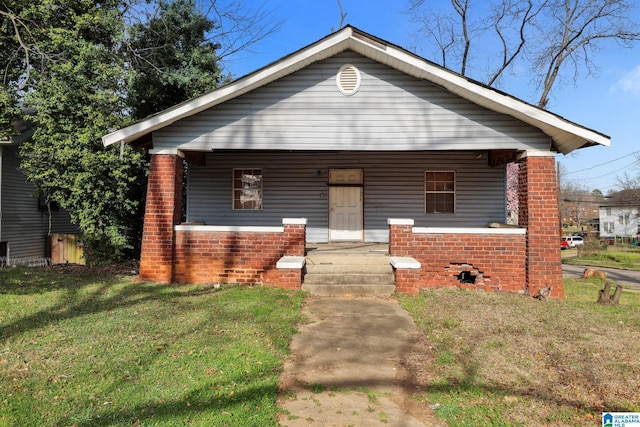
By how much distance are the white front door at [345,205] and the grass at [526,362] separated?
15.7 feet

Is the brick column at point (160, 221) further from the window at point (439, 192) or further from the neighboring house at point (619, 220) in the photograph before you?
the neighboring house at point (619, 220)

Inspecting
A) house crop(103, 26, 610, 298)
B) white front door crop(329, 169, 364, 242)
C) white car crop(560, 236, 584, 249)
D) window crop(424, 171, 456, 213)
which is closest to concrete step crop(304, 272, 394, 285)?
house crop(103, 26, 610, 298)

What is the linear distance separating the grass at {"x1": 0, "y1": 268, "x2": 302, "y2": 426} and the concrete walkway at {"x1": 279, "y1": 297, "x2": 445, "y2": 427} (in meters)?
0.23

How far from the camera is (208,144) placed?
8.43 metres

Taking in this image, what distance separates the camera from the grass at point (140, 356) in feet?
10.1

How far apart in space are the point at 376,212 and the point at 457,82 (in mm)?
4626

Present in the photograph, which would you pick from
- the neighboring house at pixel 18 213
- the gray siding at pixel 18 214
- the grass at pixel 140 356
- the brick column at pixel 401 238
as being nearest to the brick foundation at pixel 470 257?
the brick column at pixel 401 238

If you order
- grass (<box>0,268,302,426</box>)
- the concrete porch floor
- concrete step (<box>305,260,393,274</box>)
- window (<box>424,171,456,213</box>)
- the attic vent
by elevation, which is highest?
the attic vent

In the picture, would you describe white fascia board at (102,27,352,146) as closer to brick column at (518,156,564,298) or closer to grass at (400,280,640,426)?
brick column at (518,156,564,298)

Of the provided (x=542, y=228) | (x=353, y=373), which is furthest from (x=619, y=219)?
(x=353, y=373)

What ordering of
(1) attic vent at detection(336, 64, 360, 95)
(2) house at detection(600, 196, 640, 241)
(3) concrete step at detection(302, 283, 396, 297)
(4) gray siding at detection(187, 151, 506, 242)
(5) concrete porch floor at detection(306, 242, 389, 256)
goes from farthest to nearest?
1. (2) house at detection(600, 196, 640, 241)
2. (4) gray siding at detection(187, 151, 506, 242)
3. (5) concrete porch floor at detection(306, 242, 389, 256)
4. (1) attic vent at detection(336, 64, 360, 95)
5. (3) concrete step at detection(302, 283, 396, 297)

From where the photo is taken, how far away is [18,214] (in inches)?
541

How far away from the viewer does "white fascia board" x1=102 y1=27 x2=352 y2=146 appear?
8.02 m

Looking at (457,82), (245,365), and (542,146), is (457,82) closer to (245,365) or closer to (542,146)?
(542,146)
